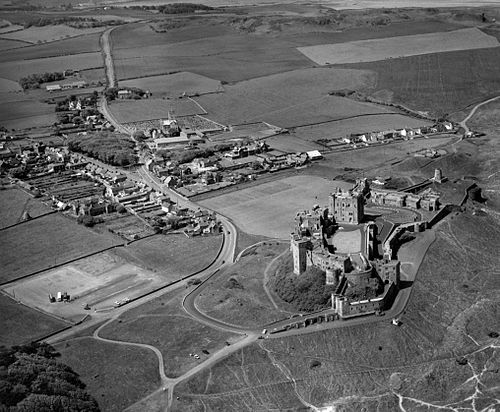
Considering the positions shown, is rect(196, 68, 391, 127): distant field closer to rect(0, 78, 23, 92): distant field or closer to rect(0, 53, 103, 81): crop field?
rect(0, 78, 23, 92): distant field

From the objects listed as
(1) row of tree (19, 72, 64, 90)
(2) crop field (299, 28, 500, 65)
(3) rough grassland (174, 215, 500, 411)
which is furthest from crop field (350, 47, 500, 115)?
(3) rough grassland (174, 215, 500, 411)

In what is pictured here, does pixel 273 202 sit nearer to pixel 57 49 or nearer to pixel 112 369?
pixel 112 369

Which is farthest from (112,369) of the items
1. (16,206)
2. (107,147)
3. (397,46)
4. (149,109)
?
(397,46)

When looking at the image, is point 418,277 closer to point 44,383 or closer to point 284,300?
point 284,300

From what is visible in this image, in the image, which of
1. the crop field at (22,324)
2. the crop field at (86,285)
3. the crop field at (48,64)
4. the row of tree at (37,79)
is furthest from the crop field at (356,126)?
the crop field at (48,64)

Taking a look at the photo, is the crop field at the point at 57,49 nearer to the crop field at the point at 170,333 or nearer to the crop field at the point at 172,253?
the crop field at the point at 172,253
